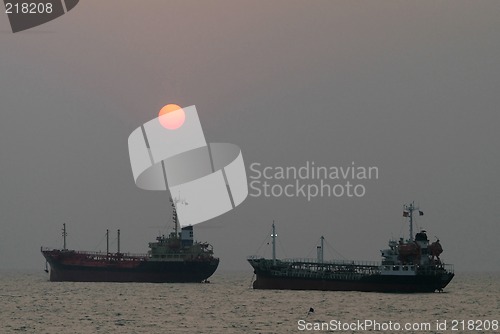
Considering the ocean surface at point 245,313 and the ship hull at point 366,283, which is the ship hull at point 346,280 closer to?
the ship hull at point 366,283

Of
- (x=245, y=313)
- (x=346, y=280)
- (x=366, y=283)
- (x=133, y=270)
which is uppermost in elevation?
(x=133, y=270)

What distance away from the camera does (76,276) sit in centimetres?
19000

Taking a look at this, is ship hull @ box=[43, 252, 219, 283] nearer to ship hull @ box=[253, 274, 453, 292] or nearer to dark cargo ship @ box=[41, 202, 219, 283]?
dark cargo ship @ box=[41, 202, 219, 283]

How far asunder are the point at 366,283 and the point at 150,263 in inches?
2354

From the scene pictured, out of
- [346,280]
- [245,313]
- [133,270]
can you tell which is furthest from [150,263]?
[245,313]

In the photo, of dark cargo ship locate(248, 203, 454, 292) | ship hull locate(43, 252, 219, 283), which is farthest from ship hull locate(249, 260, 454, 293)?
ship hull locate(43, 252, 219, 283)

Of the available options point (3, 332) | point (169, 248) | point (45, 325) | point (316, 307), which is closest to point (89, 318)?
point (45, 325)

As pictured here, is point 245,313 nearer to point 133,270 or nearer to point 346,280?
point 346,280

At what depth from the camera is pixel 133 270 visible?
186 meters

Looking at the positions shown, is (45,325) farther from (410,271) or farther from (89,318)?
(410,271)

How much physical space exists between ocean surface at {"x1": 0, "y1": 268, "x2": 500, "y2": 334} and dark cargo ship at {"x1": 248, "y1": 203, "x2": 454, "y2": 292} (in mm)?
1484

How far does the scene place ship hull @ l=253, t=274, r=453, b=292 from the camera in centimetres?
13138

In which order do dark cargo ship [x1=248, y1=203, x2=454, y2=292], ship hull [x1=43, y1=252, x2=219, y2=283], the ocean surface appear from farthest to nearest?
ship hull [x1=43, y1=252, x2=219, y2=283] → dark cargo ship [x1=248, y1=203, x2=454, y2=292] → the ocean surface

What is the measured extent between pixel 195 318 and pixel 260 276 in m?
48.7
